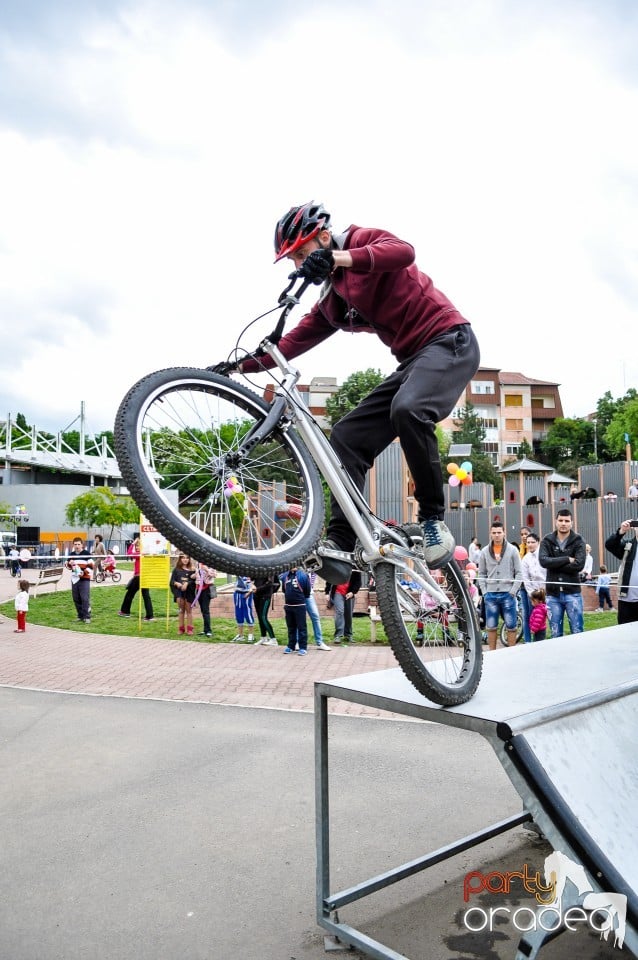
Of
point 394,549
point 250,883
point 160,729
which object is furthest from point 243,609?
point 394,549

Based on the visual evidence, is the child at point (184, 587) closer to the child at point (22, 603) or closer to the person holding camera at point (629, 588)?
the child at point (22, 603)

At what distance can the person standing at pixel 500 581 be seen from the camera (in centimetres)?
1048

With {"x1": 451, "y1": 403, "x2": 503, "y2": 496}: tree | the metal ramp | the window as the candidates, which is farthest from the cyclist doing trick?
the window

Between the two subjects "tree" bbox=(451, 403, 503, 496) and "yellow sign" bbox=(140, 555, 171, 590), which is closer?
"yellow sign" bbox=(140, 555, 171, 590)

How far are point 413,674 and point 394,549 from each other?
0.59 metres

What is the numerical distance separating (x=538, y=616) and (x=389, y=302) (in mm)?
8301

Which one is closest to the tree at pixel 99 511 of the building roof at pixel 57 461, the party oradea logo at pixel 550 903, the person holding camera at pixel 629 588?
the building roof at pixel 57 461

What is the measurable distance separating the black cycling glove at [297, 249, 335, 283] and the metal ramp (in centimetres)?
208

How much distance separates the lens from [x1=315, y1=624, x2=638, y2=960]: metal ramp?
2.81 m

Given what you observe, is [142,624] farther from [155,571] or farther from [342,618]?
[342,618]

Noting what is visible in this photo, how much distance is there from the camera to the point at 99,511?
Result: 58.0 metres

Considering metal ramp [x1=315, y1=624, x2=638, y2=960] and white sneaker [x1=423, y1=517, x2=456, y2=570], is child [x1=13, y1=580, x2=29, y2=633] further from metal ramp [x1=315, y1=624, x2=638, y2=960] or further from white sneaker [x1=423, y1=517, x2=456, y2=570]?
white sneaker [x1=423, y1=517, x2=456, y2=570]

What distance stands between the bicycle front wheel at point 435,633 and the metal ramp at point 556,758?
4.7 inches

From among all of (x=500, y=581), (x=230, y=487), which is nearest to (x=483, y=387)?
(x=500, y=581)
